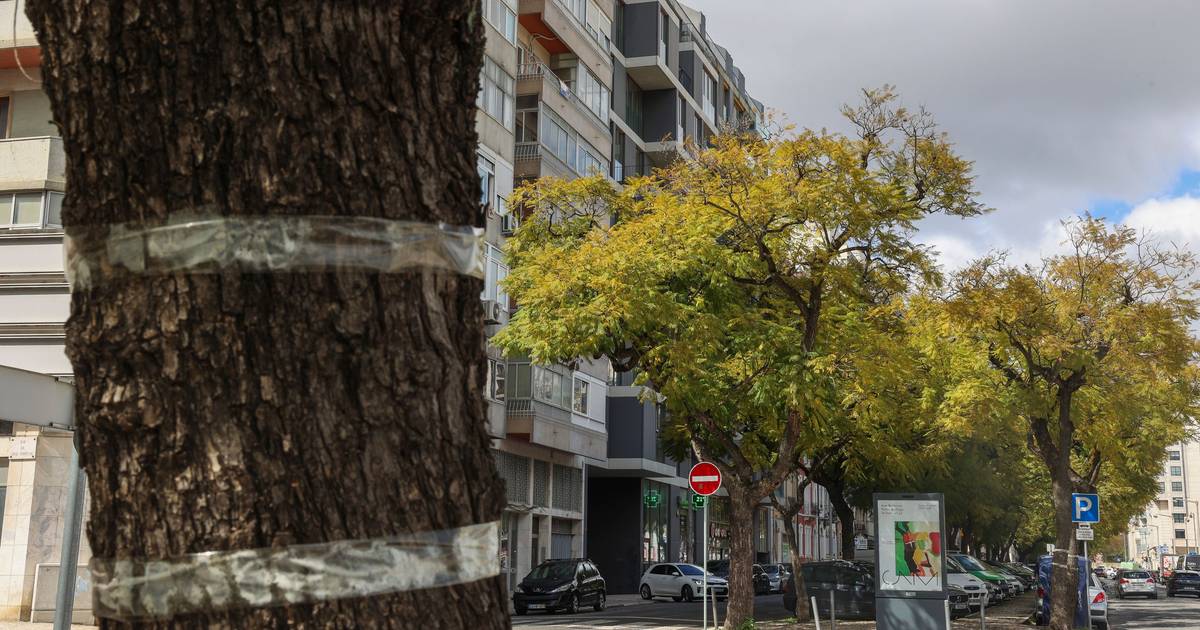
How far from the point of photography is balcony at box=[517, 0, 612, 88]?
1620 inches

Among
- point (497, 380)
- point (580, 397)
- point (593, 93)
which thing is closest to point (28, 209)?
point (497, 380)

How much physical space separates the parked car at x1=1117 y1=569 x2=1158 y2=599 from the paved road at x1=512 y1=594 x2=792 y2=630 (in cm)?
2746

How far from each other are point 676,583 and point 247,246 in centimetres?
4383

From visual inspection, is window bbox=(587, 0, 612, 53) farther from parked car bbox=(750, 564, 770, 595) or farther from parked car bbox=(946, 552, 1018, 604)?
parked car bbox=(946, 552, 1018, 604)

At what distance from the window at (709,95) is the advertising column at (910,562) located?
4231 centimetres

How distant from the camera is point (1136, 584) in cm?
6212

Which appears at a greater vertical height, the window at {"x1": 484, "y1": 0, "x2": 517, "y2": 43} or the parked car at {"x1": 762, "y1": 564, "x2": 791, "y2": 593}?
the window at {"x1": 484, "y1": 0, "x2": 517, "y2": 43}

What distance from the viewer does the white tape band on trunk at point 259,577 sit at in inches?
84.3

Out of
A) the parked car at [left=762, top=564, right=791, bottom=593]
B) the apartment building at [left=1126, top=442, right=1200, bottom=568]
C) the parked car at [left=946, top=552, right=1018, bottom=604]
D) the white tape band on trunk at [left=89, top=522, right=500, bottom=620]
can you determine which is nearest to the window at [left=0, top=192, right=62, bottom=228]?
the white tape band on trunk at [left=89, top=522, right=500, bottom=620]

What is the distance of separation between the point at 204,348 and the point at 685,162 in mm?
21724

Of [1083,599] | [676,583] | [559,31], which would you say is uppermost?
[559,31]

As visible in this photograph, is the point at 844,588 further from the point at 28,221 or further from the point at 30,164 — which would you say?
the point at 30,164

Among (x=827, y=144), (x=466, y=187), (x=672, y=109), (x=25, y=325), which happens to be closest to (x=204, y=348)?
(x=466, y=187)

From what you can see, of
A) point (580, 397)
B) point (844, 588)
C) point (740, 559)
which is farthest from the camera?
point (580, 397)
